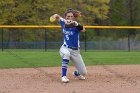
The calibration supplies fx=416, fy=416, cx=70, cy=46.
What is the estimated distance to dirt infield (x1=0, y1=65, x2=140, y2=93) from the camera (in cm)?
871

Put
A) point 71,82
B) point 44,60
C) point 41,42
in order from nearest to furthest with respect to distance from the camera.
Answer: point 71,82 < point 44,60 < point 41,42

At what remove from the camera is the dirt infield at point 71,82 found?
8.71m

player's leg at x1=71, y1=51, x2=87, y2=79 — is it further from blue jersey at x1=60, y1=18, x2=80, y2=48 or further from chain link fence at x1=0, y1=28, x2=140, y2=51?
chain link fence at x1=0, y1=28, x2=140, y2=51

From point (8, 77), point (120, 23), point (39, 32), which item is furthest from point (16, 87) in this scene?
point (120, 23)

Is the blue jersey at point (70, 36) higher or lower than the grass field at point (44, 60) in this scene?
higher

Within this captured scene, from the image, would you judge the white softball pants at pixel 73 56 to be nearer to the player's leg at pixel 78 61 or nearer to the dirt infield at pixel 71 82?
the player's leg at pixel 78 61

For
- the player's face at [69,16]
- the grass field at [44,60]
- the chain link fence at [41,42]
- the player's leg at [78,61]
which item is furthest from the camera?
the chain link fence at [41,42]

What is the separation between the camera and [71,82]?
9.95 metres

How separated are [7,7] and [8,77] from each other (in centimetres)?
2685

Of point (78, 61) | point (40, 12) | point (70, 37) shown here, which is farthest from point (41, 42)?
point (70, 37)

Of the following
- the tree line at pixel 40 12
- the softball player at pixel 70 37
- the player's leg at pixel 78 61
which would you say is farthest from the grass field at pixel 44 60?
the tree line at pixel 40 12

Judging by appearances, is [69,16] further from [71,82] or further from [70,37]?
[71,82]

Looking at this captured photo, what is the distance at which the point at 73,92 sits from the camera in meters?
8.39

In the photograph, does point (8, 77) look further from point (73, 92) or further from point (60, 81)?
point (73, 92)
